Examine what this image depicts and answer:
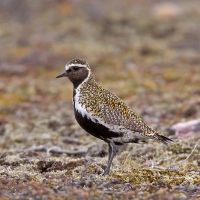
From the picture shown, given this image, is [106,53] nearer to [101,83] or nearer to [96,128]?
[101,83]

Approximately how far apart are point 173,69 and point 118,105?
1094cm

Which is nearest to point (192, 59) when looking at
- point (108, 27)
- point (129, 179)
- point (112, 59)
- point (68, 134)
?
point (112, 59)

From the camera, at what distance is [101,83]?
1641 centimetres

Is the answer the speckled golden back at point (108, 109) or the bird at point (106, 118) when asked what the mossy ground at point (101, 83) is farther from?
the speckled golden back at point (108, 109)

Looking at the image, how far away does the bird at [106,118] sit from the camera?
7.00m

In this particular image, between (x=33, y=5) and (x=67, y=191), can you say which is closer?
(x=67, y=191)

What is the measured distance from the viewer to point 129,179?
6535 mm

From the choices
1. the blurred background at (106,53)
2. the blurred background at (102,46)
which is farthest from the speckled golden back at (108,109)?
the blurred background at (102,46)

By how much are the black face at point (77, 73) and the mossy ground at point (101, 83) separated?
1.13 m

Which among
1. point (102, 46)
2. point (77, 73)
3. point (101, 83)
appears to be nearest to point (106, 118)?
point (77, 73)

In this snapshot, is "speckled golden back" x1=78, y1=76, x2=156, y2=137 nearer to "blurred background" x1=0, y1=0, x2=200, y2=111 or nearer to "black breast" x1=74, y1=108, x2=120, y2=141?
"black breast" x1=74, y1=108, x2=120, y2=141

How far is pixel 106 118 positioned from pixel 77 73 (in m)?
0.89

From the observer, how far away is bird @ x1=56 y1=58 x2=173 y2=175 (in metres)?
7.00

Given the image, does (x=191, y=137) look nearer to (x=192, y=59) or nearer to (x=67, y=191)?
(x=67, y=191)
